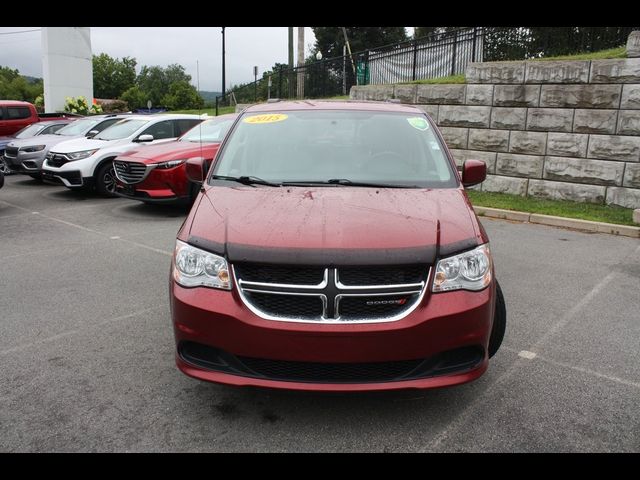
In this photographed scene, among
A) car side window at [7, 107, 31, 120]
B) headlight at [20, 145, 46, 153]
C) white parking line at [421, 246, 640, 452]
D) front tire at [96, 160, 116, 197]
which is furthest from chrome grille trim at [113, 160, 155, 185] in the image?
car side window at [7, 107, 31, 120]

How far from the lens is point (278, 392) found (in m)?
2.79

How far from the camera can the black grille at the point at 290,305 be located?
2.71 metres

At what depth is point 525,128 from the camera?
10.5 meters

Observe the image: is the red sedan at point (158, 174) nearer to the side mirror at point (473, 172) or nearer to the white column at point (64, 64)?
the side mirror at point (473, 172)

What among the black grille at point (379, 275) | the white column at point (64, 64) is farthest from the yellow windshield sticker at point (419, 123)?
the white column at point (64, 64)

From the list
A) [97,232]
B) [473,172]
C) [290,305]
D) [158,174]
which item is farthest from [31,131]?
[290,305]

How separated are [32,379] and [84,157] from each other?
858 centimetres

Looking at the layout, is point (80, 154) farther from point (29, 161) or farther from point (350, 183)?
point (350, 183)

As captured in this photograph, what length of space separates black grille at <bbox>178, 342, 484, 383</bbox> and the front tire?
9.38m

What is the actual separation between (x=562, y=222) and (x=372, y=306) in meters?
7.13
